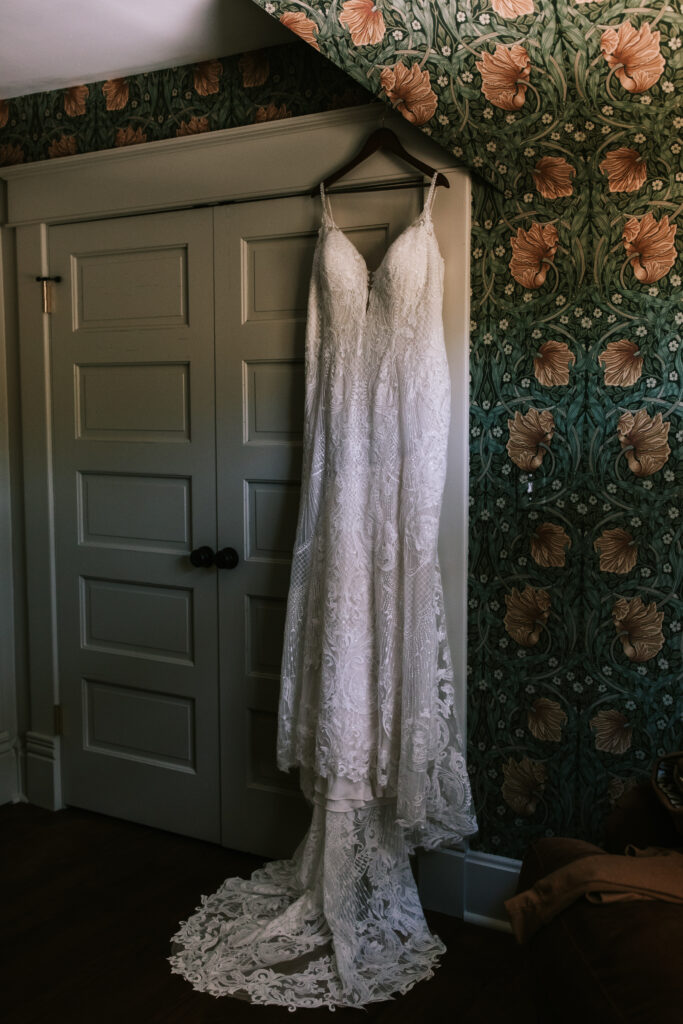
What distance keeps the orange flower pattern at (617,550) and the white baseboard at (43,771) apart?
2.04m

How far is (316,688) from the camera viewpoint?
2377 mm

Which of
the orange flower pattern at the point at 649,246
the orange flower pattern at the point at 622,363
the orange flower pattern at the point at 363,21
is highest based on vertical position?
the orange flower pattern at the point at 363,21

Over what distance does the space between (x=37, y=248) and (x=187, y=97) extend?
75 cm

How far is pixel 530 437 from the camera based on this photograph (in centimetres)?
229

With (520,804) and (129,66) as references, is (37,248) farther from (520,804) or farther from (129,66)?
(520,804)

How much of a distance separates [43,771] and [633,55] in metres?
2.85

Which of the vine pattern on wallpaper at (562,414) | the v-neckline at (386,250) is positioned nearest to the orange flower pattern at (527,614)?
the vine pattern on wallpaper at (562,414)

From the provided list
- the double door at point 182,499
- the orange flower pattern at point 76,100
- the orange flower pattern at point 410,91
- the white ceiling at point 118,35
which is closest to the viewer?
the orange flower pattern at point 410,91

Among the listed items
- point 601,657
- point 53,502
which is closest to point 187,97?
point 53,502

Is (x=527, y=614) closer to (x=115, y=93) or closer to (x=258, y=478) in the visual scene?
(x=258, y=478)

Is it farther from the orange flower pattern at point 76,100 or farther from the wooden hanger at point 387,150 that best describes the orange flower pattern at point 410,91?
the orange flower pattern at point 76,100

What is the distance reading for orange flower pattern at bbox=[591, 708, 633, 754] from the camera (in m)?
2.23

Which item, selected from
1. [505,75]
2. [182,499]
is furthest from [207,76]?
[182,499]

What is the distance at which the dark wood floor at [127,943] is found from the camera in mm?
2066
